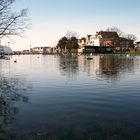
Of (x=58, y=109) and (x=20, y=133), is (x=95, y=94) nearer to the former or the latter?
(x=58, y=109)

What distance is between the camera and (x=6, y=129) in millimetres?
15719

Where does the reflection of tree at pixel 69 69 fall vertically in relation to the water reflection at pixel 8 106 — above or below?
below

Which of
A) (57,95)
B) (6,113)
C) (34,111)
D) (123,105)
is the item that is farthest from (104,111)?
(57,95)

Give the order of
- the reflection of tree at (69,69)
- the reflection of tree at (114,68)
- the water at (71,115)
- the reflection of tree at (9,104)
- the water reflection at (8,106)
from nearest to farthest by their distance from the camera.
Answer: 1. the water at (71,115)
2. the water reflection at (8,106)
3. the reflection of tree at (9,104)
4. the reflection of tree at (114,68)
5. the reflection of tree at (69,69)

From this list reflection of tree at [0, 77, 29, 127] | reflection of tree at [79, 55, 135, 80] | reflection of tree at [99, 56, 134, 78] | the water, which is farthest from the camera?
reflection of tree at [99, 56, 134, 78]

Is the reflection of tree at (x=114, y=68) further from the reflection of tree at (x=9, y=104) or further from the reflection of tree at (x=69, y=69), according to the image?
the reflection of tree at (x=9, y=104)

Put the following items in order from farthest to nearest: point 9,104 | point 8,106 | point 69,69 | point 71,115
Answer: point 69,69 → point 9,104 → point 8,106 → point 71,115

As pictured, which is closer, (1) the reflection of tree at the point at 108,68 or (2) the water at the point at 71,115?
(2) the water at the point at 71,115

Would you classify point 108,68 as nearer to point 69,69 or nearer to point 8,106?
point 69,69

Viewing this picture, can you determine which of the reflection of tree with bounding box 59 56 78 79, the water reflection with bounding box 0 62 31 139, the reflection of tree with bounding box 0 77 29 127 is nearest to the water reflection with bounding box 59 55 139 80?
the reflection of tree with bounding box 59 56 78 79

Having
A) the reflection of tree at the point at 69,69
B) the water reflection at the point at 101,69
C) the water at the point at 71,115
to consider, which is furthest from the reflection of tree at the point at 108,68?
the water at the point at 71,115

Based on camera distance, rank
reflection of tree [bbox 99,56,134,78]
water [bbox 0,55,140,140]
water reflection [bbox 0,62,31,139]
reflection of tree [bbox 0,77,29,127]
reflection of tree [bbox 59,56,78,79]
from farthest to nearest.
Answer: reflection of tree [bbox 59,56,78,79] → reflection of tree [bbox 99,56,134,78] → reflection of tree [bbox 0,77,29,127] → water reflection [bbox 0,62,31,139] → water [bbox 0,55,140,140]

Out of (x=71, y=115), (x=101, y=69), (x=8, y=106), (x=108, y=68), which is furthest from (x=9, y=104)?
(x=108, y=68)

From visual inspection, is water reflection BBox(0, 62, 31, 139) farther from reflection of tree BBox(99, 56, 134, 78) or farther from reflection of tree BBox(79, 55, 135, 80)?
reflection of tree BBox(99, 56, 134, 78)
